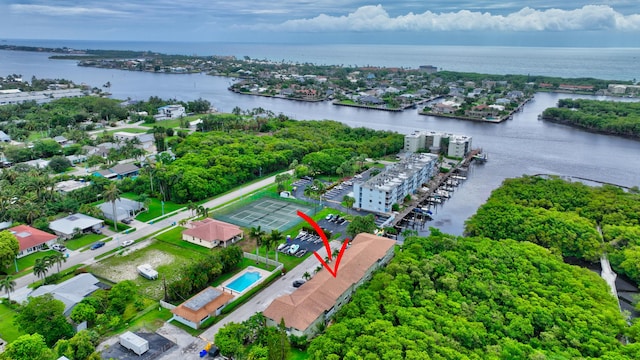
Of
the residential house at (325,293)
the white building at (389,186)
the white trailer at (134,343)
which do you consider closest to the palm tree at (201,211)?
the residential house at (325,293)

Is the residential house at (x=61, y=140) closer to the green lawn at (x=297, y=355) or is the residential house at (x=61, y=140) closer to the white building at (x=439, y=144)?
Answer: the white building at (x=439, y=144)

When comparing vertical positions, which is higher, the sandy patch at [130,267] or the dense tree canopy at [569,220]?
the dense tree canopy at [569,220]

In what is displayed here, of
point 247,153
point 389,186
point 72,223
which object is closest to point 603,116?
point 389,186

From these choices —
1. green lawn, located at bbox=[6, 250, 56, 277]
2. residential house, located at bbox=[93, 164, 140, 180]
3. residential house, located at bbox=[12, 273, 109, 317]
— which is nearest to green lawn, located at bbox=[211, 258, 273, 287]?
residential house, located at bbox=[12, 273, 109, 317]

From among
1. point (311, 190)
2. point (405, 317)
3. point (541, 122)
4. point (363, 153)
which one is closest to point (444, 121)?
point (541, 122)

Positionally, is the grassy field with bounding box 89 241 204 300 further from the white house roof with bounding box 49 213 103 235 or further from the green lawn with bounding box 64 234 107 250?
the white house roof with bounding box 49 213 103 235

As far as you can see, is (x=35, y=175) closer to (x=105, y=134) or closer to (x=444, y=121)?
(x=105, y=134)
